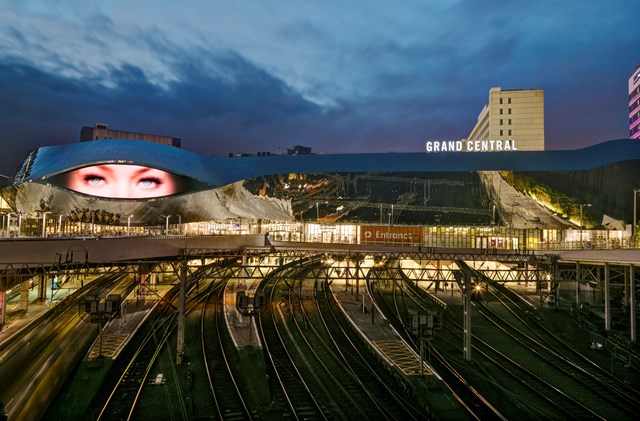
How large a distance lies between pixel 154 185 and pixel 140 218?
650 centimetres

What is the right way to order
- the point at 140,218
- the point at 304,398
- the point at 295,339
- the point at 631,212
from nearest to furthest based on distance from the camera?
the point at 304,398 < the point at 295,339 < the point at 631,212 < the point at 140,218

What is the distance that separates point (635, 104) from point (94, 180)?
119 metres

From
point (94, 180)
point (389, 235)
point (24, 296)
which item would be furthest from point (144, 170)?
point (389, 235)

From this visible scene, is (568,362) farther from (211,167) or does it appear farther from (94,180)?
(94,180)

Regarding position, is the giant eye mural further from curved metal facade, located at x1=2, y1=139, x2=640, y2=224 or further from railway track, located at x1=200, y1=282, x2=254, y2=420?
railway track, located at x1=200, y1=282, x2=254, y2=420

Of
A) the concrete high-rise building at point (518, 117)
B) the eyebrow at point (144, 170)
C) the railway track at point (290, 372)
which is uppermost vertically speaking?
the concrete high-rise building at point (518, 117)

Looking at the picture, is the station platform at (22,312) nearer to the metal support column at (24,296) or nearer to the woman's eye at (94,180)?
the metal support column at (24,296)

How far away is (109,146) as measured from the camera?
63062mm

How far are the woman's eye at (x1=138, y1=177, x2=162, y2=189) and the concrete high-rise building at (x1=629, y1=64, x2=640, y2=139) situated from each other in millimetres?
106469

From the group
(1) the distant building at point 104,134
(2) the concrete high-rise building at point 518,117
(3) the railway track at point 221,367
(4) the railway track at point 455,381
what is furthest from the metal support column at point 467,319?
(1) the distant building at point 104,134

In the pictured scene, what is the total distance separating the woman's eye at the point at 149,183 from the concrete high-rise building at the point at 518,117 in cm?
8012

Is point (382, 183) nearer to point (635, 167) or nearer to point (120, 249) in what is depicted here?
point (635, 167)

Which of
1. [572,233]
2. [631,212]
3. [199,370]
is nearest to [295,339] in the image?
[199,370]

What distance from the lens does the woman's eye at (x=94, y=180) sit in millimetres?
62031
